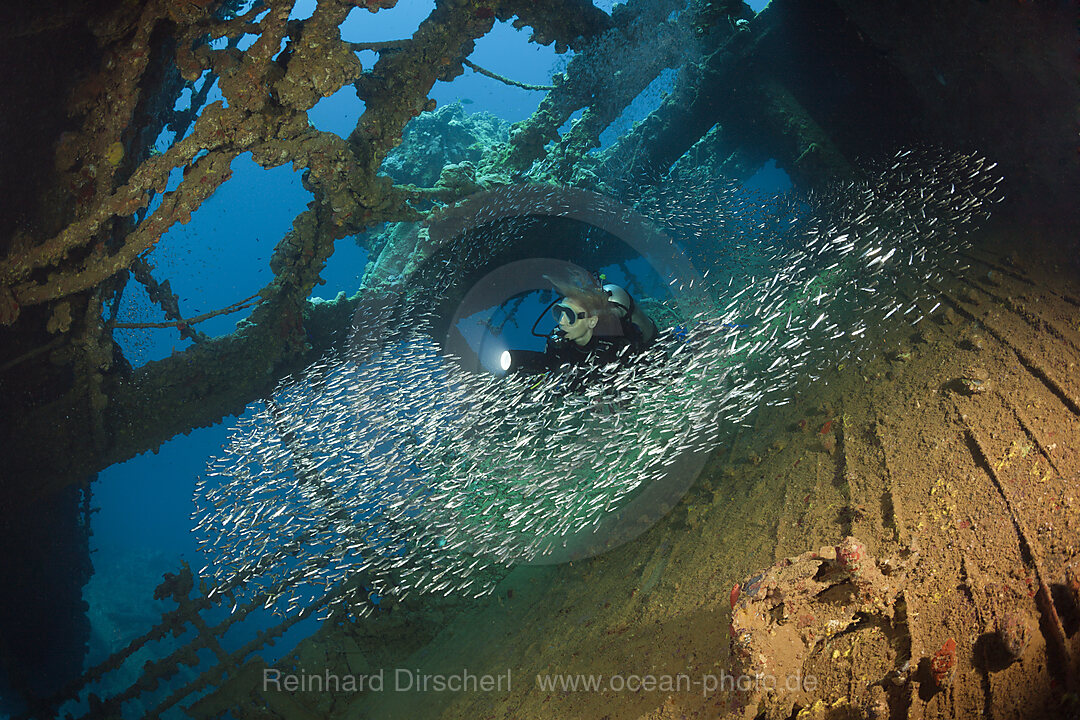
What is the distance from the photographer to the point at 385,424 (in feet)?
19.9

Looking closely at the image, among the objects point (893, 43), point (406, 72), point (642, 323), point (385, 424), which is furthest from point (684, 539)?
point (893, 43)

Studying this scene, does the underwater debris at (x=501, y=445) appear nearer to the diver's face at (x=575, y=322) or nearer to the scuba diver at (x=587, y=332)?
the scuba diver at (x=587, y=332)

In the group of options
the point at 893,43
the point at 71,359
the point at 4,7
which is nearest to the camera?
the point at 4,7

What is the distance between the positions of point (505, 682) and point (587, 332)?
3.58 meters

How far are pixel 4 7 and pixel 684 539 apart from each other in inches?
284

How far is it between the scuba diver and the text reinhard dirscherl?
3.22 metres

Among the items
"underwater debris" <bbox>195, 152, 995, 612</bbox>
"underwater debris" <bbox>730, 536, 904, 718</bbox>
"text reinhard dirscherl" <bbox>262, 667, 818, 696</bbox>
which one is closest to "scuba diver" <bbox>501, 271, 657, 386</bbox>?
"underwater debris" <bbox>195, 152, 995, 612</bbox>

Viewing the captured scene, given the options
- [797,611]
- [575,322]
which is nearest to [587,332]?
[575,322]

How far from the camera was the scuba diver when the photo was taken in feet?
17.8

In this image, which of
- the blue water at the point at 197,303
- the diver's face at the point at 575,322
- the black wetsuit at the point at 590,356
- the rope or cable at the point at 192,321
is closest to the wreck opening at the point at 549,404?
the rope or cable at the point at 192,321

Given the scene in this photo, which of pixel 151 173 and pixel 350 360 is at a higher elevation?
pixel 151 173

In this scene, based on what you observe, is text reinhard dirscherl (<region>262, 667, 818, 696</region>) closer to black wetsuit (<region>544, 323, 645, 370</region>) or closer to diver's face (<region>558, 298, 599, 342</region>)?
black wetsuit (<region>544, 323, 645, 370</region>)

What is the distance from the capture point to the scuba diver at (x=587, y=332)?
5.44 metres

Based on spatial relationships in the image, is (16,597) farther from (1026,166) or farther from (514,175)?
(1026,166)
